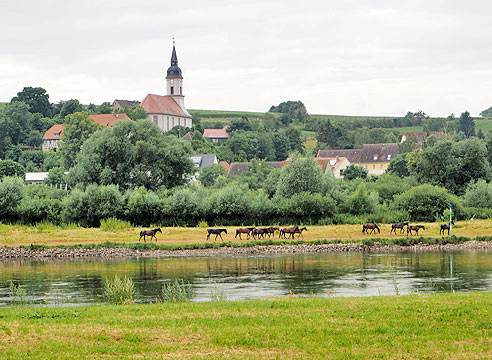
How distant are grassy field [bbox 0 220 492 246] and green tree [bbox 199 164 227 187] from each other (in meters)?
55.9

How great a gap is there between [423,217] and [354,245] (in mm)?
15832

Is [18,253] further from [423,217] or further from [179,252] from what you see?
[423,217]

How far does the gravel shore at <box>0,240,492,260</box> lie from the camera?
159 ft

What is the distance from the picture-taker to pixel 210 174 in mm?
117750

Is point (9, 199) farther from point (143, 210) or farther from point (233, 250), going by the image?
point (233, 250)

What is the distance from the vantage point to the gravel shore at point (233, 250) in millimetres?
48344

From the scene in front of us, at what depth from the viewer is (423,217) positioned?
63.5 m

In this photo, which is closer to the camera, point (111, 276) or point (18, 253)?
point (111, 276)

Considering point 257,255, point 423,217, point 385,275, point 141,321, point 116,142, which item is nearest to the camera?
point 141,321

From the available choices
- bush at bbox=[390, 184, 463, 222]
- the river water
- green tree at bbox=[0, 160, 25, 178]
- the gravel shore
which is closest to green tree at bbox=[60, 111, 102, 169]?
green tree at bbox=[0, 160, 25, 178]

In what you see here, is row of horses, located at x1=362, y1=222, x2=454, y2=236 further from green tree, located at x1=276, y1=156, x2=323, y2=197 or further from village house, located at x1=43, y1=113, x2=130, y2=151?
village house, located at x1=43, y1=113, x2=130, y2=151

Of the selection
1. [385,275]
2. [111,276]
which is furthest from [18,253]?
[385,275]

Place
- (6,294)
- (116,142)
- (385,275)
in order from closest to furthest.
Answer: (6,294) → (385,275) → (116,142)

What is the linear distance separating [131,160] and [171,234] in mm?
22422
